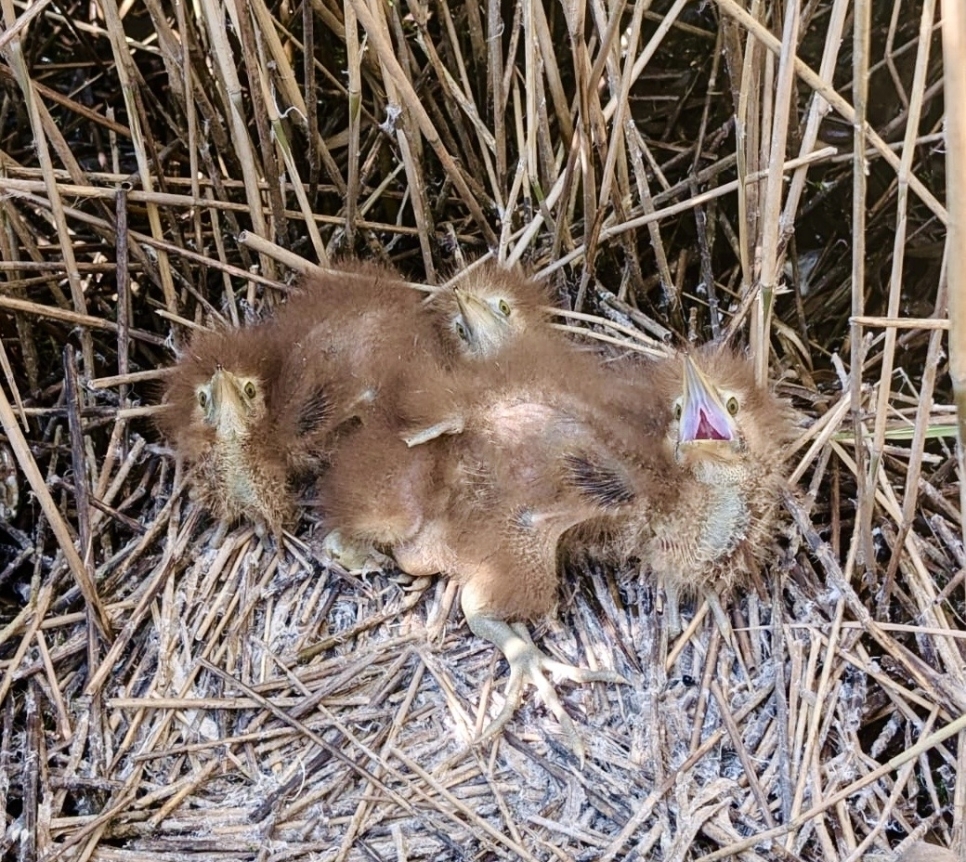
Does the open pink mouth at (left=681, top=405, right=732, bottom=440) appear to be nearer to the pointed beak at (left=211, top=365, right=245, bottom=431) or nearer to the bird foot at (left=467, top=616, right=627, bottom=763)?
the bird foot at (left=467, top=616, right=627, bottom=763)

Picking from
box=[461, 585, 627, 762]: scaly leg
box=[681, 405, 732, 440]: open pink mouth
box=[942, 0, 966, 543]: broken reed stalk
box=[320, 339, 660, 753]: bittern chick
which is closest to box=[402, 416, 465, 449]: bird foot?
box=[320, 339, 660, 753]: bittern chick

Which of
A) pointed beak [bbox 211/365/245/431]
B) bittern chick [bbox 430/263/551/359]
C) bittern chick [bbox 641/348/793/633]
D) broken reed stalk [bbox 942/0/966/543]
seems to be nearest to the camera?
broken reed stalk [bbox 942/0/966/543]

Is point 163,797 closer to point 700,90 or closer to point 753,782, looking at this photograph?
point 753,782

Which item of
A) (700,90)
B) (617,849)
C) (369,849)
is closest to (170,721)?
(369,849)

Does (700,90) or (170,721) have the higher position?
(700,90)

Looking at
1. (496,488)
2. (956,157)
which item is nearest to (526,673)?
(496,488)

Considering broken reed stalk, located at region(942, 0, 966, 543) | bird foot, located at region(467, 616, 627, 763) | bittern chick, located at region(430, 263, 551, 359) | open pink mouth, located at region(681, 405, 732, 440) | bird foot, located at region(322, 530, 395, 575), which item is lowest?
bird foot, located at region(467, 616, 627, 763)
